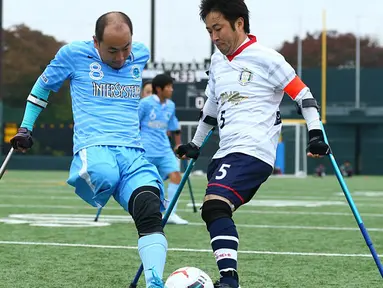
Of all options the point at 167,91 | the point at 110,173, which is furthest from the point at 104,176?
the point at 167,91

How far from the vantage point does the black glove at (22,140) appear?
18.6 feet

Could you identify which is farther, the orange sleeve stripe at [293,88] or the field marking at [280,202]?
the field marking at [280,202]

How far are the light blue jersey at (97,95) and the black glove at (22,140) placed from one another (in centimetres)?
28

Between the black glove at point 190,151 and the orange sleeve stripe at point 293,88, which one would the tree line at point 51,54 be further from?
the orange sleeve stripe at point 293,88

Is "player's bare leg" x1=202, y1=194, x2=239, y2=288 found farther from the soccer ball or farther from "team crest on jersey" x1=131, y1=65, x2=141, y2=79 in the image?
"team crest on jersey" x1=131, y1=65, x2=141, y2=79

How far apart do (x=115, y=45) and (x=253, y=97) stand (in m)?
0.86

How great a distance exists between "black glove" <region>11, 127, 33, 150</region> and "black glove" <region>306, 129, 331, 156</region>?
1682 millimetres

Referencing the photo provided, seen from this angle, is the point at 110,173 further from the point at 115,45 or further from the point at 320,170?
the point at 320,170

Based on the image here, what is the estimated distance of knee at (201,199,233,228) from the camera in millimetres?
5188

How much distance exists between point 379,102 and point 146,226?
3719 centimetres

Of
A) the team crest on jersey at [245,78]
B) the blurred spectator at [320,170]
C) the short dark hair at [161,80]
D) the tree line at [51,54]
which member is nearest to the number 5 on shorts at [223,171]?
the team crest on jersey at [245,78]

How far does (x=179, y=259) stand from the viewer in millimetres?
7613

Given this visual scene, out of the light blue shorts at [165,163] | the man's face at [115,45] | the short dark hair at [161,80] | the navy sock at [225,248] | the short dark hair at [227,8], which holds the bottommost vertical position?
the light blue shorts at [165,163]

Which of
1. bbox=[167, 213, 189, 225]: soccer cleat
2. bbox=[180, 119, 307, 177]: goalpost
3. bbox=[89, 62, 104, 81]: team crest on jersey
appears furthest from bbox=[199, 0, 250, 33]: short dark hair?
bbox=[180, 119, 307, 177]: goalpost
